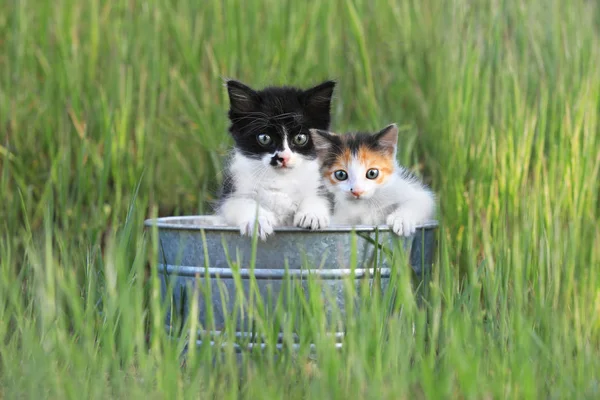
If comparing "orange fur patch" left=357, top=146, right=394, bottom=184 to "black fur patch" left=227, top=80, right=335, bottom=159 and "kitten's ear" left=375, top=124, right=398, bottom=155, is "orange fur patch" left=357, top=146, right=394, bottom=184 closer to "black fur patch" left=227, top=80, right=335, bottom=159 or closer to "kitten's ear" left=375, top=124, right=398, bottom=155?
"kitten's ear" left=375, top=124, right=398, bottom=155

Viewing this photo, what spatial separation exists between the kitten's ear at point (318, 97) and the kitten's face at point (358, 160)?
0.42 feet

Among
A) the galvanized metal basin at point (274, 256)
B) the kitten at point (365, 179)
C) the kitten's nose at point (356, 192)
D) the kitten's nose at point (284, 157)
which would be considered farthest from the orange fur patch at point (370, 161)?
the galvanized metal basin at point (274, 256)

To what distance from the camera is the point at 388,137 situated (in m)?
2.97

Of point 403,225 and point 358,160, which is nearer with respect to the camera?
point 403,225

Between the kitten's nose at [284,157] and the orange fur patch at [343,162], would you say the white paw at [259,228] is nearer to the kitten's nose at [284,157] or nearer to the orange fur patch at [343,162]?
the kitten's nose at [284,157]

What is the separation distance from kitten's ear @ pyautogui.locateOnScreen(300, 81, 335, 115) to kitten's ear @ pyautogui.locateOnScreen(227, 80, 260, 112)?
0.60 feet

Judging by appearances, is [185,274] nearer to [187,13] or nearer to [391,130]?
[391,130]

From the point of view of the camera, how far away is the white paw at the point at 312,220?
2528 millimetres

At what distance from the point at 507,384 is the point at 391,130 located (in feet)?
4.23

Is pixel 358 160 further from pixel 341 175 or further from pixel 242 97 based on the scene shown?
pixel 242 97

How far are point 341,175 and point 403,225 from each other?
0.47 m

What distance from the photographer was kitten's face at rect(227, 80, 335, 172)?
9.24 feet

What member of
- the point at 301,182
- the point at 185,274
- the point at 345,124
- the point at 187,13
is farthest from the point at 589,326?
the point at 187,13

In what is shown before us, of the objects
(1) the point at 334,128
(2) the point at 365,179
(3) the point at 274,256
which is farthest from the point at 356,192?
(1) the point at 334,128
